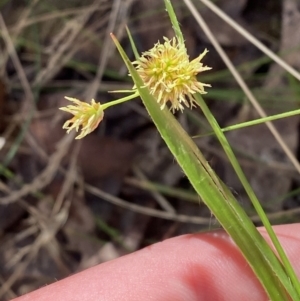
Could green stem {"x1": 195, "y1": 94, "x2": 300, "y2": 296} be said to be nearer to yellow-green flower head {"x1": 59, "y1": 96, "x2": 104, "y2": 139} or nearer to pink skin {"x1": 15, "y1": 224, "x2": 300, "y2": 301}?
yellow-green flower head {"x1": 59, "y1": 96, "x2": 104, "y2": 139}

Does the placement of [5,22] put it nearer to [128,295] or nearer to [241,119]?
[241,119]

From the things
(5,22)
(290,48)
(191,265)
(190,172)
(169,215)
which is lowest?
(169,215)

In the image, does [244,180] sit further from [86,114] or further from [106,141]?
[106,141]

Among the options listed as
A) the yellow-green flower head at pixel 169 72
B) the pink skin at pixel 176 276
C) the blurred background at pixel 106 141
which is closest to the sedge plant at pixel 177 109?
the yellow-green flower head at pixel 169 72

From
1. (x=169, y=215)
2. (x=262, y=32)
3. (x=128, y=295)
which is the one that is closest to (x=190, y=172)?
(x=128, y=295)

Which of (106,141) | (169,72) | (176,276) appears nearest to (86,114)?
(169,72)

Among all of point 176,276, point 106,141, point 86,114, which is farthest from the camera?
point 106,141
